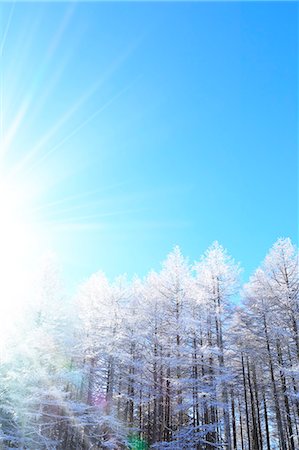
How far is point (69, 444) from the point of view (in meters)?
19.1

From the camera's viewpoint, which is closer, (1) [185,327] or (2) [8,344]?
(2) [8,344]

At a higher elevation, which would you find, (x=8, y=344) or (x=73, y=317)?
(x=73, y=317)

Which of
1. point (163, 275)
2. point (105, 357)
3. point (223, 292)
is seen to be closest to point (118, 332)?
point (105, 357)

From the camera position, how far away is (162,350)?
23.5 m

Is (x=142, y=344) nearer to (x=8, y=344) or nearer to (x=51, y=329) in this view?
(x=51, y=329)

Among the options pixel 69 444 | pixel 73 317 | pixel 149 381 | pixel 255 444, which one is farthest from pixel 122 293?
pixel 255 444

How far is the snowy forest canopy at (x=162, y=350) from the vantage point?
56.7ft

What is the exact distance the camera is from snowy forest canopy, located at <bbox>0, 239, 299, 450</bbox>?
1728 cm

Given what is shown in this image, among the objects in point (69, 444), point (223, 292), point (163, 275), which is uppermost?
point (163, 275)

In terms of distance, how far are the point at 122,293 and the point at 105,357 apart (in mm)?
4478

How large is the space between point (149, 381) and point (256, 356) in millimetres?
7404

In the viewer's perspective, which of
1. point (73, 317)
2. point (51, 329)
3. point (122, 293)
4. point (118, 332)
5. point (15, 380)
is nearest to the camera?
point (15, 380)

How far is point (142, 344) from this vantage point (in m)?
23.7

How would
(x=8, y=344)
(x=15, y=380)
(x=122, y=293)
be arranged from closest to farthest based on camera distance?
(x=15, y=380)
(x=8, y=344)
(x=122, y=293)
